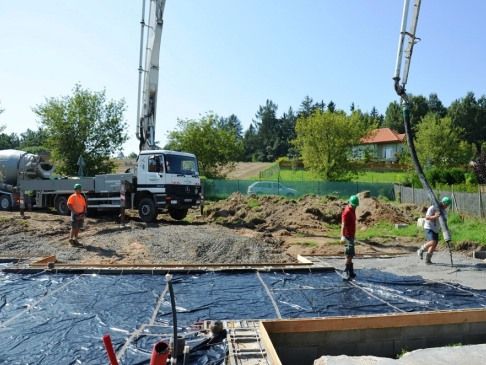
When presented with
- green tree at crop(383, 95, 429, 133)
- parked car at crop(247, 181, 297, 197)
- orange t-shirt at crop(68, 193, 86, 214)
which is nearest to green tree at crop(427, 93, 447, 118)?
green tree at crop(383, 95, 429, 133)

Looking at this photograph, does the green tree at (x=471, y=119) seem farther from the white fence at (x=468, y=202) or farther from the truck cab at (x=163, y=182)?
the truck cab at (x=163, y=182)

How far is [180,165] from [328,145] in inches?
794

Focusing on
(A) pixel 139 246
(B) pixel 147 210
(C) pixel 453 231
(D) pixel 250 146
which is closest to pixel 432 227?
(C) pixel 453 231

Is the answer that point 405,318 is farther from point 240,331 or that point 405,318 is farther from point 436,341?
point 240,331

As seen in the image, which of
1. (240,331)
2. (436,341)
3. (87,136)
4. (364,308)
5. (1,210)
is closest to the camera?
(240,331)

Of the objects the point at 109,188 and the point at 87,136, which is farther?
the point at 87,136

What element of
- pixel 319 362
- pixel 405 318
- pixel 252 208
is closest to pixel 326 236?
pixel 252 208

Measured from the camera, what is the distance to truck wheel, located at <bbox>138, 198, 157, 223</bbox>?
57.1ft

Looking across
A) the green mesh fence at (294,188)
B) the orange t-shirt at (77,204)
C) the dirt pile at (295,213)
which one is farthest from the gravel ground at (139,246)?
the green mesh fence at (294,188)

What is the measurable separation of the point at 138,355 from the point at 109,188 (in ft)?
46.0

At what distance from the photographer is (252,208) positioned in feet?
69.1

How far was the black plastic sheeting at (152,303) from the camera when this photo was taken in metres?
5.21

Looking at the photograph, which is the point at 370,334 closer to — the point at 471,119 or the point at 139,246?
the point at 139,246

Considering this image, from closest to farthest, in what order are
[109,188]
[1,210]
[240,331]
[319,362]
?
[319,362]
[240,331]
[109,188]
[1,210]
